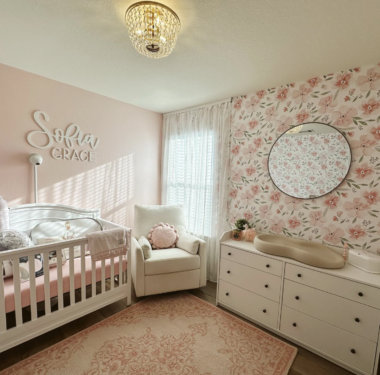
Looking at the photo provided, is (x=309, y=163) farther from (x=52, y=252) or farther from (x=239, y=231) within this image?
(x=52, y=252)

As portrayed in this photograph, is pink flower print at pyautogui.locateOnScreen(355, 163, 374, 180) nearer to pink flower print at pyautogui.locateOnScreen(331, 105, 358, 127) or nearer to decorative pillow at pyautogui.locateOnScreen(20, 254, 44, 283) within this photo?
pink flower print at pyautogui.locateOnScreen(331, 105, 358, 127)

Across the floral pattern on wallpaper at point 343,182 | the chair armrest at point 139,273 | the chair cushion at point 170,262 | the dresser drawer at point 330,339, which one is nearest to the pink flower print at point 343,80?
the floral pattern on wallpaper at point 343,182

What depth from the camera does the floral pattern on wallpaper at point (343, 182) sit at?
185 centimetres

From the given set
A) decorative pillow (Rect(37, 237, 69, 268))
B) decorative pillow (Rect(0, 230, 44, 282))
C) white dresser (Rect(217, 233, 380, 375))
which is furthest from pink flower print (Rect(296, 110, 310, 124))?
decorative pillow (Rect(0, 230, 44, 282))

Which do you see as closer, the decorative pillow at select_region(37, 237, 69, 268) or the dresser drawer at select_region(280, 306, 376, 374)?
the dresser drawer at select_region(280, 306, 376, 374)

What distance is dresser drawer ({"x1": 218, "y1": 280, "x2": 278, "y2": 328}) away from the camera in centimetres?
197

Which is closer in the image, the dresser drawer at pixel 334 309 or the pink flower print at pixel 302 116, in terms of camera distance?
the dresser drawer at pixel 334 309

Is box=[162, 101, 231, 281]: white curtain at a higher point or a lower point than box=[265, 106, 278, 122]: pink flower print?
lower

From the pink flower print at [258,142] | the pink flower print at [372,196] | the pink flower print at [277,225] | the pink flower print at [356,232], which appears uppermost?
the pink flower print at [258,142]

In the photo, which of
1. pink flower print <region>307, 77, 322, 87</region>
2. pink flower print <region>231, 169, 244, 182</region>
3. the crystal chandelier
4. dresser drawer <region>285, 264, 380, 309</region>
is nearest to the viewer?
the crystal chandelier

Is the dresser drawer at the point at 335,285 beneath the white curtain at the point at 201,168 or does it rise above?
beneath

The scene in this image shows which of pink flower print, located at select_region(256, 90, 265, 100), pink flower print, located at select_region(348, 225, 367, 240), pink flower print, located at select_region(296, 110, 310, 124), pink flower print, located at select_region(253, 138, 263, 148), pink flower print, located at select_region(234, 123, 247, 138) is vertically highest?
pink flower print, located at select_region(256, 90, 265, 100)

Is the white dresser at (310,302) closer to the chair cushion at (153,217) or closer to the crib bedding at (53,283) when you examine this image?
the chair cushion at (153,217)

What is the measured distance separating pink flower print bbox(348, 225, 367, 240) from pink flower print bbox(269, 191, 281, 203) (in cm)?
67
